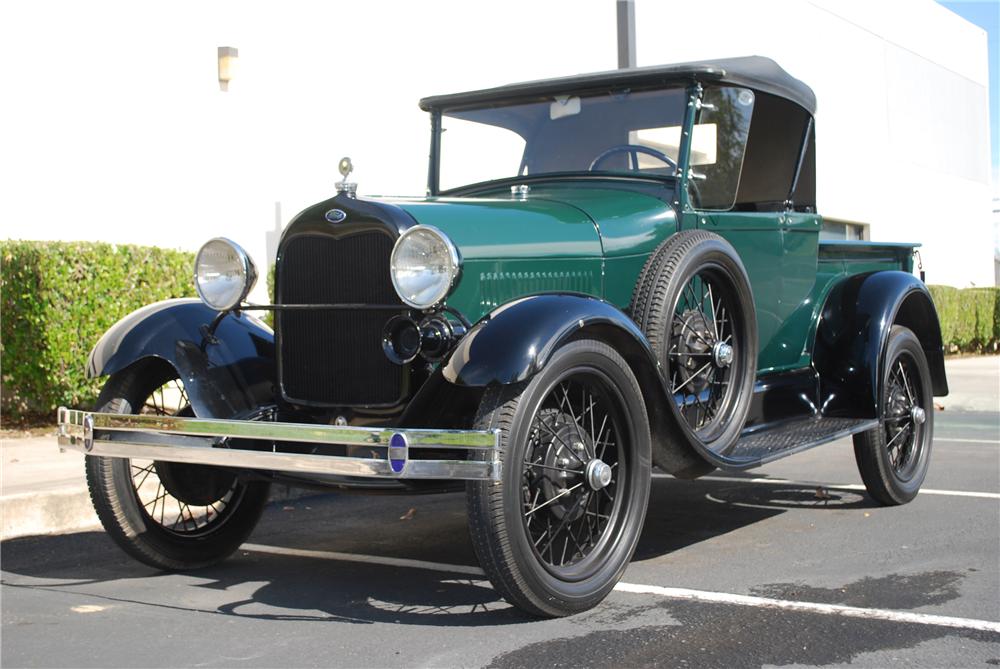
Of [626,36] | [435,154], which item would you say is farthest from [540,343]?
[626,36]

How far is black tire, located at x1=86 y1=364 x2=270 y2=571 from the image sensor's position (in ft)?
14.9

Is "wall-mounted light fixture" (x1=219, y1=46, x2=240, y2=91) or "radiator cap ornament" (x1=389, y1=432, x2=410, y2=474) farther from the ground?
"wall-mounted light fixture" (x1=219, y1=46, x2=240, y2=91)

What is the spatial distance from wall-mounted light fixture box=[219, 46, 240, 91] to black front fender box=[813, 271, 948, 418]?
622 cm

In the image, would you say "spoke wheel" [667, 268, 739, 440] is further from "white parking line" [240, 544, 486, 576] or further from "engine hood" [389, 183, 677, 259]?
"white parking line" [240, 544, 486, 576]

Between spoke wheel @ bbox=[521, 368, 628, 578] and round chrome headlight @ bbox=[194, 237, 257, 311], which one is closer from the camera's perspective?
spoke wheel @ bbox=[521, 368, 628, 578]

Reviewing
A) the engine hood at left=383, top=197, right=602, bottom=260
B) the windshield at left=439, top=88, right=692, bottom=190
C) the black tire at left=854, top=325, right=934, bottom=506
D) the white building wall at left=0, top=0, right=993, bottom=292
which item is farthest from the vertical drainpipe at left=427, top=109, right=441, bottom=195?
the white building wall at left=0, top=0, right=993, bottom=292

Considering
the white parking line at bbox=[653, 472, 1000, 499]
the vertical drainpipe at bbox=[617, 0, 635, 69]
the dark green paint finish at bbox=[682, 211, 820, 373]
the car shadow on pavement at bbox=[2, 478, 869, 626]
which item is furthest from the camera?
the vertical drainpipe at bbox=[617, 0, 635, 69]

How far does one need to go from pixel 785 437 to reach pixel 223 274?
2.62m

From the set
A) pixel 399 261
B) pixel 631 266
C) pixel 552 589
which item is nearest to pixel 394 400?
pixel 399 261

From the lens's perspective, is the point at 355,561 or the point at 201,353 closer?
the point at 201,353

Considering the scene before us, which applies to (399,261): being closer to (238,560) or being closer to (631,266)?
(631,266)

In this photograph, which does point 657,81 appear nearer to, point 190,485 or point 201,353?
point 201,353

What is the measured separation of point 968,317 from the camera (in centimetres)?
2020

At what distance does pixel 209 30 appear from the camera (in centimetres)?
1037
